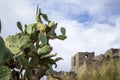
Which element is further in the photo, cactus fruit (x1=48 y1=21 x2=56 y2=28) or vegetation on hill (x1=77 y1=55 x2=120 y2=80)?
vegetation on hill (x1=77 y1=55 x2=120 y2=80)

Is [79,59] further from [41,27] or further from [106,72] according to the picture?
[41,27]

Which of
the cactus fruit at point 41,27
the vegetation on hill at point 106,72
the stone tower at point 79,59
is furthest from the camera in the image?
the stone tower at point 79,59

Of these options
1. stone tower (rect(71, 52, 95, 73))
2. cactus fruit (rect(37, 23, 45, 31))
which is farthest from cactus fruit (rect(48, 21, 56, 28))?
stone tower (rect(71, 52, 95, 73))

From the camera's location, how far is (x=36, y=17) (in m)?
3.34

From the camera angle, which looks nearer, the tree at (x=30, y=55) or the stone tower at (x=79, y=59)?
the tree at (x=30, y=55)

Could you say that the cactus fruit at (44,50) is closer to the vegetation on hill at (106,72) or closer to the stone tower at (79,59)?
the vegetation on hill at (106,72)

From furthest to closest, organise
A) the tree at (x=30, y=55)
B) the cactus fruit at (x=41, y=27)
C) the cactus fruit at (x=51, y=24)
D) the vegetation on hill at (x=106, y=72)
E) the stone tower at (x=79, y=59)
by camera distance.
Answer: the stone tower at (x=79, y=59)
the vegetation on hill at (x=106, y=72)
the cactus fruit at (x=51, y=24)
the cactus fruit at (x=41, y=27)
the tree at (x=30, y=55)

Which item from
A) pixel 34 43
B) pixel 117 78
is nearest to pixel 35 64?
pixel 34 43

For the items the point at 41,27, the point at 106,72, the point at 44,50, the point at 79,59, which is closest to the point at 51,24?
the point at 41,27

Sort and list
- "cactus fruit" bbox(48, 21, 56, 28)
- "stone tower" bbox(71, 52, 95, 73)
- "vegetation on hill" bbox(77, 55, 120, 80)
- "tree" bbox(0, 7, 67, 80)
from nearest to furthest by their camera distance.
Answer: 1. "tree" bbox(0, 7, 67, 80)
2. "cactus fruit" bbox(48, 21, 56, 28)
3. "vegetation on hill" bbox(77, 55, 120, 80)
4. "stone tower" bbox(71, 52, 95, 73)

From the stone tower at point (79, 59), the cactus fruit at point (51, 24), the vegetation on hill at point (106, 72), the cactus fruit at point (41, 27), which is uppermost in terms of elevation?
the stone tower at point (79, 59)

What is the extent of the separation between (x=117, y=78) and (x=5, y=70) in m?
9.33

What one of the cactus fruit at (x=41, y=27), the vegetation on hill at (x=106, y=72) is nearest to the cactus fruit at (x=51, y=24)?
the cactus fruit at (x=41, y=27)

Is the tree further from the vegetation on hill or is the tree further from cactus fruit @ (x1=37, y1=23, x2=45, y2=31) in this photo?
the vegetation on hill
